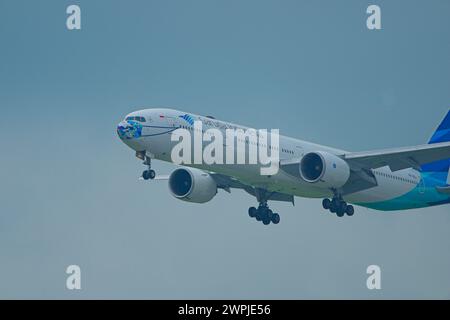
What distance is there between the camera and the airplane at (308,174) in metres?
46.2

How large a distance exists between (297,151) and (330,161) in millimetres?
2643

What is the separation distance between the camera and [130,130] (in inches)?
1807

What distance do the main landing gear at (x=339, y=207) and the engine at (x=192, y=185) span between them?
657cm

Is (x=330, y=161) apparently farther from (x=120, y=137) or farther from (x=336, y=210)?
(x=120, y=137)

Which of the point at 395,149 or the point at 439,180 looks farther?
the point at 439,180

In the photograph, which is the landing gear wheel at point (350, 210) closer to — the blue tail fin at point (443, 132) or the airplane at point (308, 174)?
the airplane at point (308, 174)

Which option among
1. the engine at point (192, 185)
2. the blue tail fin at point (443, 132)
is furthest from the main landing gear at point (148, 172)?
the blue tail fin at point (443, 132)

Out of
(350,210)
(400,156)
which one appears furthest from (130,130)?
(400,156)

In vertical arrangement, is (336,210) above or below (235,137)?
below

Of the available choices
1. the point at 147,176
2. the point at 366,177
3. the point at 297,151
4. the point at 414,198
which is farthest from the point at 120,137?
the point at 414,198

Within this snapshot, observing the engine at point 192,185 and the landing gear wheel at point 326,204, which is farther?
the engine at point 192,185

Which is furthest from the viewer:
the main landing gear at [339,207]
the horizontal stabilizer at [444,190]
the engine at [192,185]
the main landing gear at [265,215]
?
the main landing gear at [265,215]

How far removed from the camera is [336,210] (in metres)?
50.5

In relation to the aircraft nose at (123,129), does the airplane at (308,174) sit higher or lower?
lower
